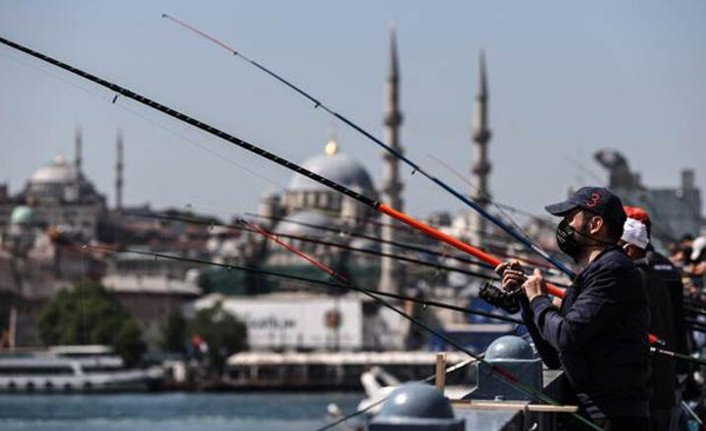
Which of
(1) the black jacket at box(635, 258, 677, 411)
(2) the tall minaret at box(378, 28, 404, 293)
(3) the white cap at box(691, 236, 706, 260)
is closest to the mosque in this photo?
(2) the tall minaret at box(378, 28, 404, 293)

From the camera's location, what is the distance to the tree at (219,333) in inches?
3883

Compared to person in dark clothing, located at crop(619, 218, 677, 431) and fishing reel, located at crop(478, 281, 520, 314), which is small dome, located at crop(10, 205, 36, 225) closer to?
A: person in dark clothing, located at crop(619, 218, 677, 431)

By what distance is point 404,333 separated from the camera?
11050 cm

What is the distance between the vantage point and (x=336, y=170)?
12838 centimetres

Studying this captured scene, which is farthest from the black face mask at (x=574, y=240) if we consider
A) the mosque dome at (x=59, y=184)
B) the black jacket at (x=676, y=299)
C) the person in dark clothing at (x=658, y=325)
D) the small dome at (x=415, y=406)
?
the mosque dome at (x=59, y=184)

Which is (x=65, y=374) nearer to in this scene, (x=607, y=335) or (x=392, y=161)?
(x=392, y=161)

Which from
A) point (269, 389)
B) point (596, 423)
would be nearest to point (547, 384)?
point (596, 423)

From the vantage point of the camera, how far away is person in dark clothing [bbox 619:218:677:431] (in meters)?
7.05

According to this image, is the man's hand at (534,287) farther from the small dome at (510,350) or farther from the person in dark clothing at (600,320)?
the small dome at (510,350)

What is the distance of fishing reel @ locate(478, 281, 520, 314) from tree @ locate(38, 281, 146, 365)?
84.9 m

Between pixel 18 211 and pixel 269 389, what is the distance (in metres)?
65.5

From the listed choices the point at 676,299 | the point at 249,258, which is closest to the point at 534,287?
the point at 676,299

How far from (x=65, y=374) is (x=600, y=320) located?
76193 mm

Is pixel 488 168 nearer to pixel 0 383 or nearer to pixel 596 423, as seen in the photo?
pixel 0 383
